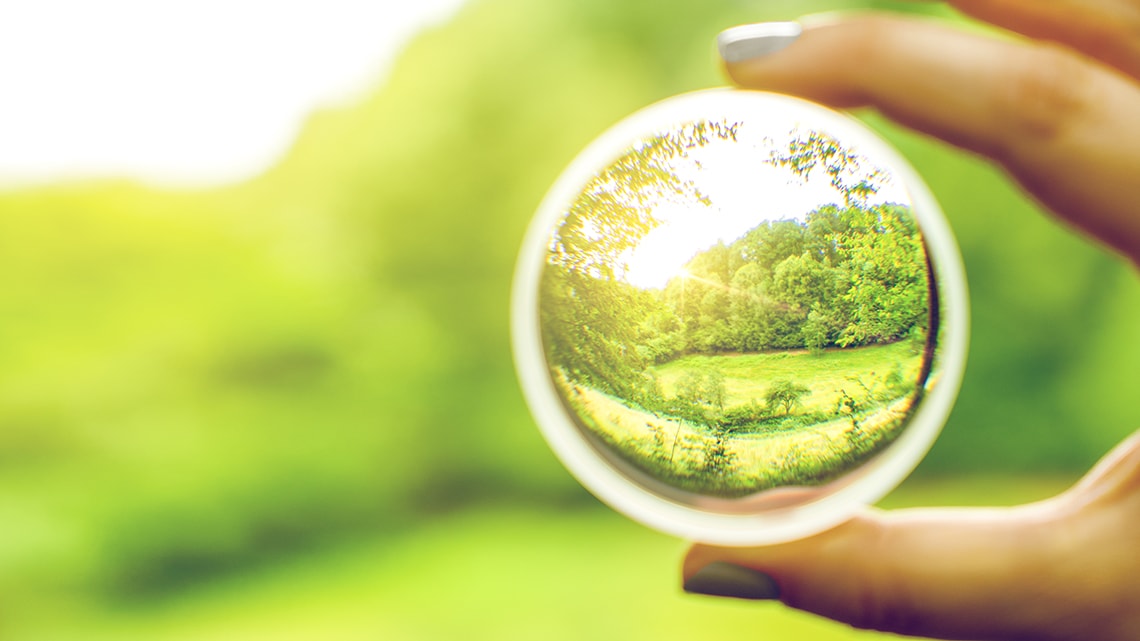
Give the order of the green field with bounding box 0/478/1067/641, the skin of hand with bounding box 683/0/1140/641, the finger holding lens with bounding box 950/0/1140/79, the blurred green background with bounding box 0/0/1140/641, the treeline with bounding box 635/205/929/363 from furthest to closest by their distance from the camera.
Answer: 1. the blurred green background with bounding box 0/0/1140/641
2. the green field with bounding box 0/478/1067/641
3. the finger holding lens with bounding box 950/0/1140/79
4. the skin of hand with bounding box 683/0/1140/641
5. the treeline with bounding box 635/205/929/363

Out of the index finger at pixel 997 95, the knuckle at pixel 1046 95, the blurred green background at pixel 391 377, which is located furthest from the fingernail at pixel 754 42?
the blurred green background at pixel 391 377

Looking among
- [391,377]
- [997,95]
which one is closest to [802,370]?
[997,95]

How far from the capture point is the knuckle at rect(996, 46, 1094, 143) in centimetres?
153

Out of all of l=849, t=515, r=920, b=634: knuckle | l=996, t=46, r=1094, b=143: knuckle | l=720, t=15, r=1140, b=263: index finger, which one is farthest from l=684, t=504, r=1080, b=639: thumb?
l=996, t=46, r=1094, b=143: knuckle

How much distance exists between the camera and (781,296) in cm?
135

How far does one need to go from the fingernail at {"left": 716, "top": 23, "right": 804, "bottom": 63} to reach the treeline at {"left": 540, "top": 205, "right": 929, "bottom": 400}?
0.49 m

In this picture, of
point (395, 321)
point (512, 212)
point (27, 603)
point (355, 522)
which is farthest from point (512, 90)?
point (27, 603)

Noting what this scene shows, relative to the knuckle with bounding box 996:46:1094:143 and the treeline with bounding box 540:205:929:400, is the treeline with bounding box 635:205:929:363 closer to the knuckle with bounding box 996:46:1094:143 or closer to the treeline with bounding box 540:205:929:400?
the treeline with bounding box 540:205:929:400

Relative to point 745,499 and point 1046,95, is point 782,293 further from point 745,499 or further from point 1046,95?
point 1046,95

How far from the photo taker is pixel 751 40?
5.54 ft

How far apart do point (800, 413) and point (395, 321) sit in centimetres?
395

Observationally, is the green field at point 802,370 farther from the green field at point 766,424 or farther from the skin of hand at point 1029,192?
the skin of hand at point 1029,192

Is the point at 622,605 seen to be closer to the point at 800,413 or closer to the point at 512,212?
the point at 512,212

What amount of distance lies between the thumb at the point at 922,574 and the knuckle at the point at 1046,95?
73 cm
